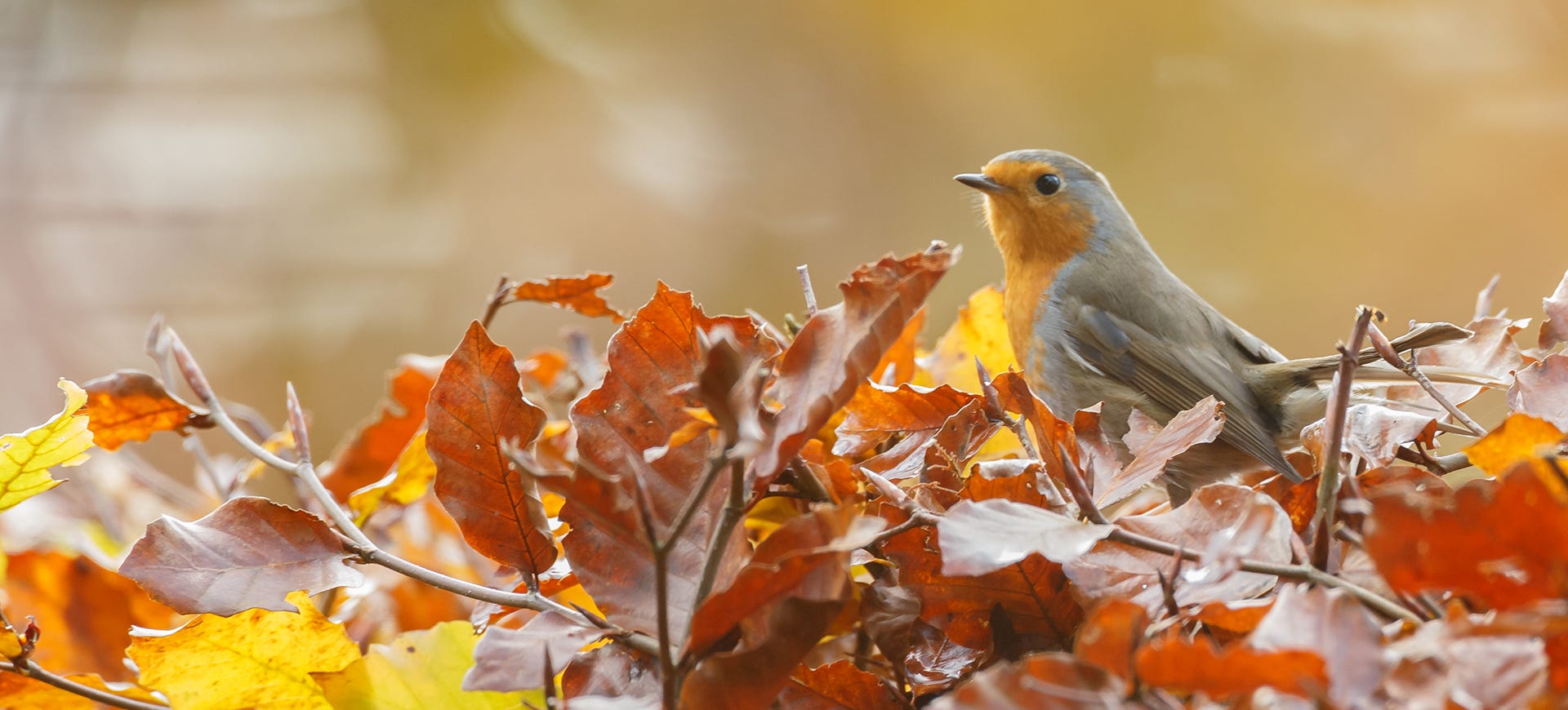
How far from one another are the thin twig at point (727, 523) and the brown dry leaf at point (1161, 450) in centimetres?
17

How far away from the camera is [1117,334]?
5.32 ft

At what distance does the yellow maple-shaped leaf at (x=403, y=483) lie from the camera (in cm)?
66

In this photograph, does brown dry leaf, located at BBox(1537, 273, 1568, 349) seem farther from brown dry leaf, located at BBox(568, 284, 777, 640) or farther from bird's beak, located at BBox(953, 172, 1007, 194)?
bird's beak, located at BBox(953, 172, 1007, 194)

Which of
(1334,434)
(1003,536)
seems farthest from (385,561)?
(1334,434)

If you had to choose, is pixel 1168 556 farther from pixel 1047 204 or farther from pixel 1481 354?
pixel 1047 204

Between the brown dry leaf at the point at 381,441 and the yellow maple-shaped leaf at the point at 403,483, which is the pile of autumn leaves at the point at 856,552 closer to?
the yellow maple-shaped leaf at the point at 403,483

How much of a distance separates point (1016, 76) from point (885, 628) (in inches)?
117

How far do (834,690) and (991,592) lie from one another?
72 millimetres

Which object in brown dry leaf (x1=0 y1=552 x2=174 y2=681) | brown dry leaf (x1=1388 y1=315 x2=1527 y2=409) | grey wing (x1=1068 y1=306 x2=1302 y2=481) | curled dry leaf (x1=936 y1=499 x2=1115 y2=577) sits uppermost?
curled dry leaf (x1=936 y1=499 x2=1115 y2=577)

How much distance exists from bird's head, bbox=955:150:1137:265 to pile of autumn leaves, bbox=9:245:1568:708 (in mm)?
1078

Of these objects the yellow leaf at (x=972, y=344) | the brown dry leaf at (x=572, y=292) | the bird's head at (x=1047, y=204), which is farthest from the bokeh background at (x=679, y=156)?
the brown dry leaf at (x=572, y=292)

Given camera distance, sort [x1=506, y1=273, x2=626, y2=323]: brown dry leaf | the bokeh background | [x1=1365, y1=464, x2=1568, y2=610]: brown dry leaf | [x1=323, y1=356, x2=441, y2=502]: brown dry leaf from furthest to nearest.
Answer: the bokeh background
[x1=323, y1=356, x2=441, y2=502]: brown dry leaf
[x1=506, y1=273, x2=626, y2=323]: brown dry leaf
[x1=1365, y1=464, x2=1568, y2=610]: brown dry leaf

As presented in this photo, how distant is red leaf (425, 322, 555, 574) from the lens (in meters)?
0.48

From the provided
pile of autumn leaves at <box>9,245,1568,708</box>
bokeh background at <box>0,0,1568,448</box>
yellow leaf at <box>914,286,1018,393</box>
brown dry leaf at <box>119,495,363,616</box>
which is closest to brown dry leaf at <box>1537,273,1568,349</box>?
pile of autumn leaves at <box>9,245,1568,708</box>
